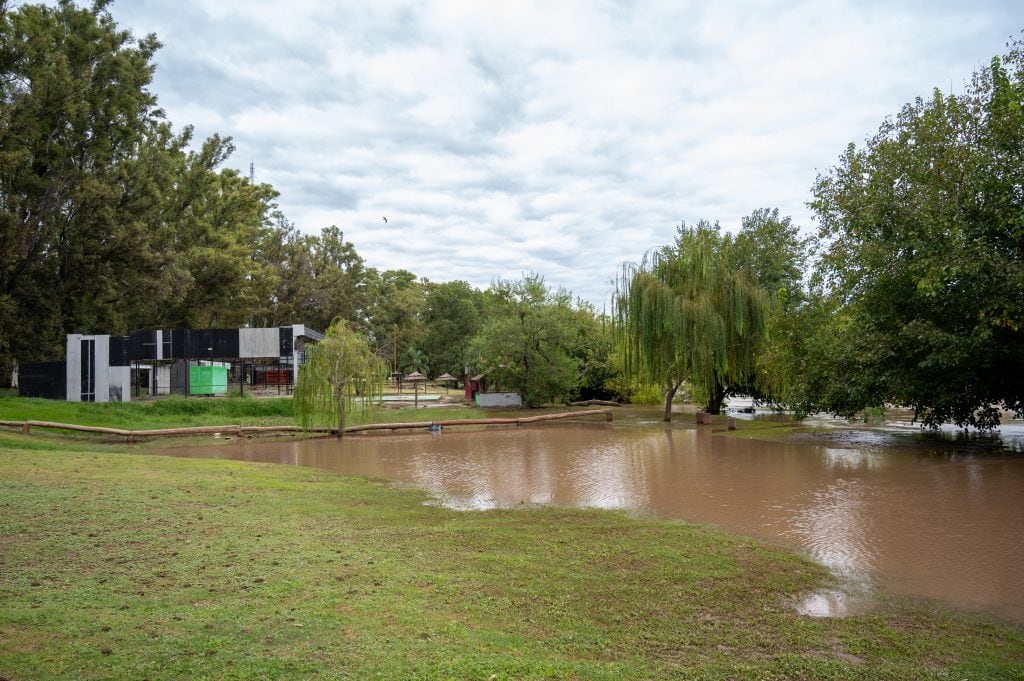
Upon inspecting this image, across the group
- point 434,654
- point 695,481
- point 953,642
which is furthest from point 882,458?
point 434,654

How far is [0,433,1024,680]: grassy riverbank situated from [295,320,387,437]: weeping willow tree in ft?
47.7

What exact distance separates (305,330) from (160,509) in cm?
2846

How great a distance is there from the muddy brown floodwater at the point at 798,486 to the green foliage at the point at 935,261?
6.01 ft

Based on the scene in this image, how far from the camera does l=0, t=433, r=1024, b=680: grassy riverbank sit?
4082mm

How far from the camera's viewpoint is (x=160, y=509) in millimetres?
8422

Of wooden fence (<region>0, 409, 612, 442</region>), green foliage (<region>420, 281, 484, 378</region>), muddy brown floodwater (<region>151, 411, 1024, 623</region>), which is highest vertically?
green foliage (<region>420, 281, 484, 378</region>)

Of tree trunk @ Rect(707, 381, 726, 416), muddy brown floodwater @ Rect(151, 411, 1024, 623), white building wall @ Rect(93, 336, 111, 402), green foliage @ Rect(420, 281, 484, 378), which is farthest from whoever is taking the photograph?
green foliage @ Rect(420, 281, 484, 378)

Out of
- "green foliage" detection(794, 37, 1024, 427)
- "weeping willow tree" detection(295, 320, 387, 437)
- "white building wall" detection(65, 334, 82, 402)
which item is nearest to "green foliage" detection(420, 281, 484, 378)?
"white building wall" detection(65, 334, 82, 402)

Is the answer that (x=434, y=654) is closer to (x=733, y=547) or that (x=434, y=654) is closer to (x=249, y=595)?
Answer: (x=249, y=595)

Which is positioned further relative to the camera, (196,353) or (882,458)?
(196,353)

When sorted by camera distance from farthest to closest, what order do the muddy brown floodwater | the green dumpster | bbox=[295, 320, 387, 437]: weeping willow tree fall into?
the green dumpster → bbox=[295, 320, 387, 437]: weeping willow tree → the muddy brown floodwater

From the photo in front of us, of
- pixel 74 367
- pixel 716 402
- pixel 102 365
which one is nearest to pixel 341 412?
pixel 102 365

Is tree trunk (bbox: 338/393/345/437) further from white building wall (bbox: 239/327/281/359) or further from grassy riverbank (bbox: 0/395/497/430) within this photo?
white building wall (bbox: 239/327/281/359)

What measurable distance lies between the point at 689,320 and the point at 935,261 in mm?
12235
